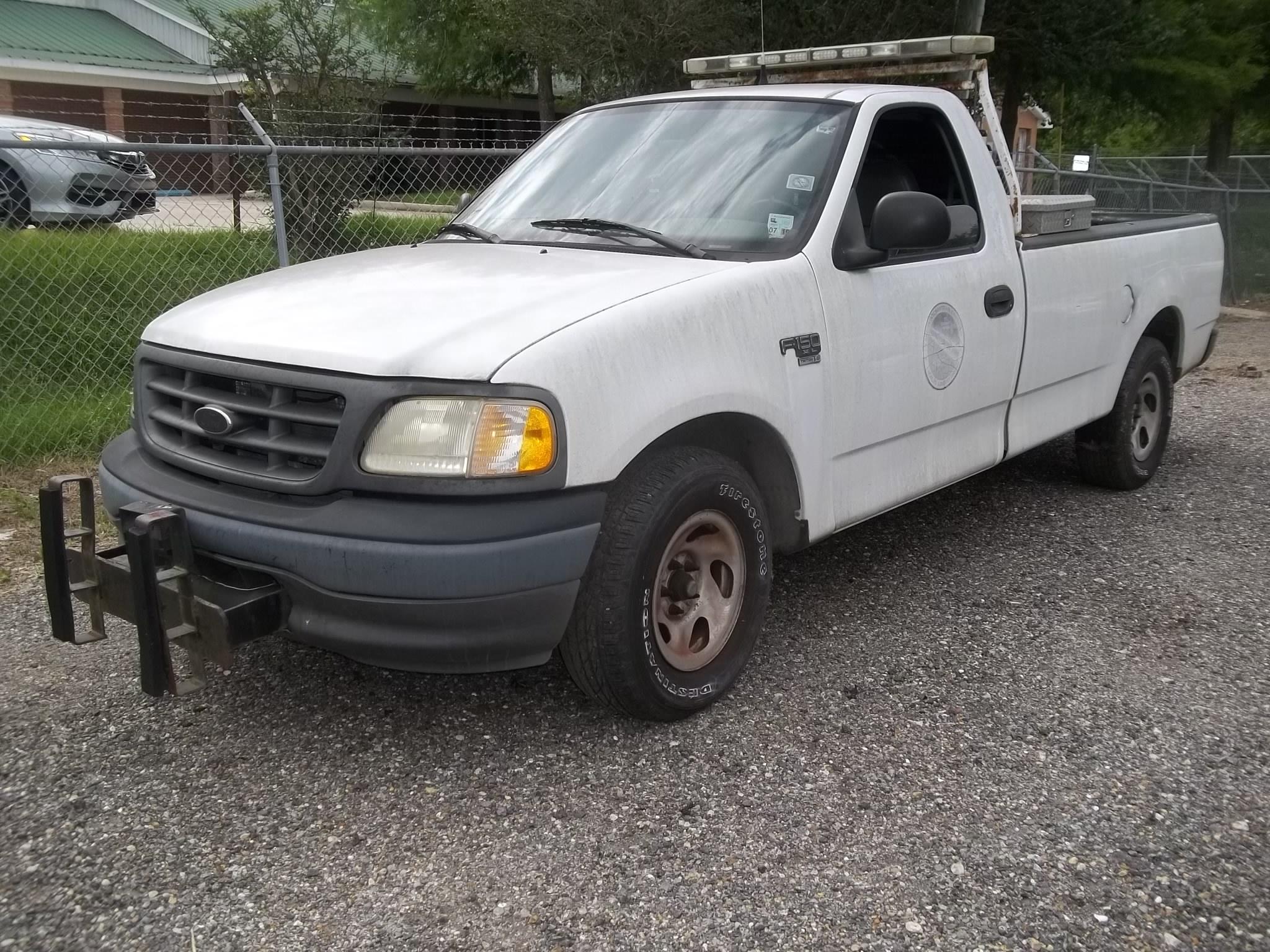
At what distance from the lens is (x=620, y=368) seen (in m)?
3.29

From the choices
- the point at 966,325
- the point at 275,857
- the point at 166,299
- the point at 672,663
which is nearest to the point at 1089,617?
the point at 966,325

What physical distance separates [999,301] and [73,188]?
6479mm

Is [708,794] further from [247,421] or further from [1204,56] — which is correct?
[1204,56]

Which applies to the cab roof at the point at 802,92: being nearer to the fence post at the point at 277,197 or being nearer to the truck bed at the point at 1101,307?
the truck bed at the point at 1101,307

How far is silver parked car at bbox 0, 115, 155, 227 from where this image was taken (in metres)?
7.84

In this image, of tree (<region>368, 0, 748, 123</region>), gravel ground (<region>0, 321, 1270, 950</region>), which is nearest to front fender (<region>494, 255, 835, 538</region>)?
gravel ground (<region>0, 321, 1270, 950</region>)

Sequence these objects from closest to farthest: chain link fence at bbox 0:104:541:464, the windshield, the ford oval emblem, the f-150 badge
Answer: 1. the ford oval emblem
2. the f-150 badge
3. the windshield
4. chain link fence at bbox 0:104:541:464

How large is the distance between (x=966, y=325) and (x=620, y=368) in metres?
1.86

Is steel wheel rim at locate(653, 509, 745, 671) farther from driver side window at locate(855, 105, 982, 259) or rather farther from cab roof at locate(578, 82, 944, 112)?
cab roof at locate(578, 82, 944, 112)

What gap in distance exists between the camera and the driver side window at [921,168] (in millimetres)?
4605

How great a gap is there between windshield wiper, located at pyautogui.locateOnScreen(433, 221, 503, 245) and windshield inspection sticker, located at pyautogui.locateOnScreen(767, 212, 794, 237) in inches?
39.1

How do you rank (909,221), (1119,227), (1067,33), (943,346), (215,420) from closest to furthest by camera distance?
1. (215,420)
2. (909,221)
3. (943,346)
4. (1119,227)
5. (1067,33)

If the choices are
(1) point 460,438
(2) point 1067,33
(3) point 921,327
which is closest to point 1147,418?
(3) point 921,327

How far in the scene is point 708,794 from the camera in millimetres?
A: 3365
